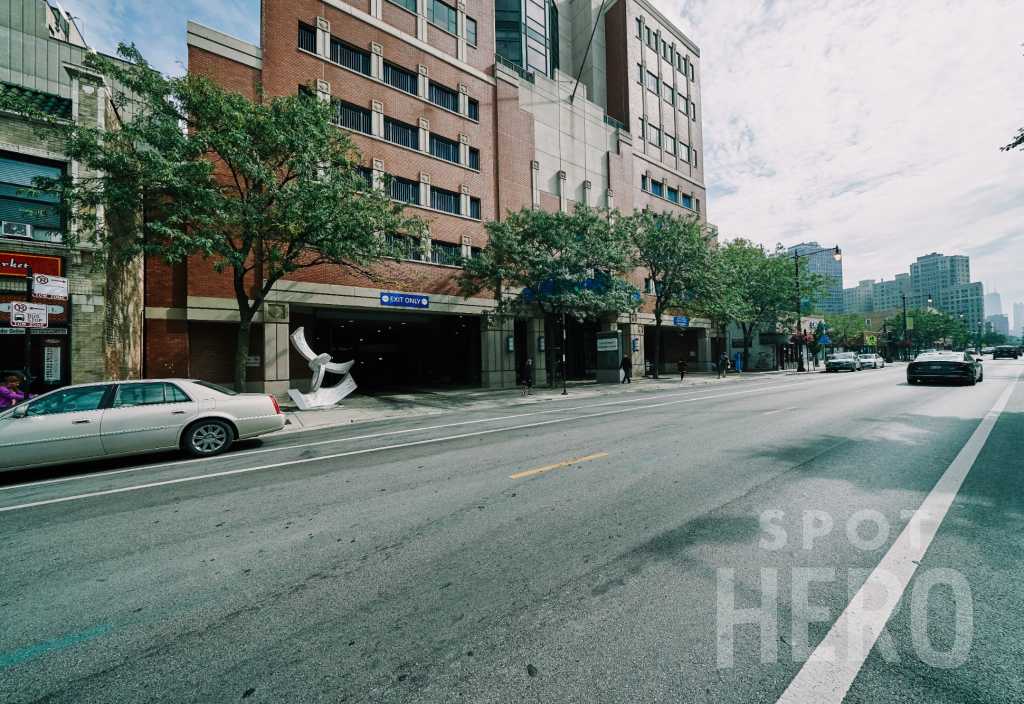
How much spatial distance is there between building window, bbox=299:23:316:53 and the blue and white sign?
38.2ft

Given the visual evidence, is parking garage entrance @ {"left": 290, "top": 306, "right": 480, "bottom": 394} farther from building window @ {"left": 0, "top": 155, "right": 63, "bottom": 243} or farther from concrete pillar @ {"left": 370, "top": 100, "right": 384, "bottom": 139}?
concrete pillar @ {"left": 370, "top": 100, "right": 384, "bottom": 139}

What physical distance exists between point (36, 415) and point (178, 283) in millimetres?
12723

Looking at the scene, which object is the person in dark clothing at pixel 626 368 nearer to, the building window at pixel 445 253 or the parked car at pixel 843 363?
the building window at pixel 445 253

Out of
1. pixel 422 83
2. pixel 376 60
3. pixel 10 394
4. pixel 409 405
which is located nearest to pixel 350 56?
pixel 376 60

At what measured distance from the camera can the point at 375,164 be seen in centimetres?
2088

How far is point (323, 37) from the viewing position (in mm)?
20031

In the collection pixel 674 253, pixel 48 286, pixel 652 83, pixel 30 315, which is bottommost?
pixel 30 315

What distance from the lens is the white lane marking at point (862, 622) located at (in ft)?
6.73

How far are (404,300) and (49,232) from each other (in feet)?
39.3

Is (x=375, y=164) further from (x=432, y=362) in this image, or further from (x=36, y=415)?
(x=36, y=415)

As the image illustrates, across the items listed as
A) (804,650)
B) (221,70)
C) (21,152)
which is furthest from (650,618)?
(221,70)

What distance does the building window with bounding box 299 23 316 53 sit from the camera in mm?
19703

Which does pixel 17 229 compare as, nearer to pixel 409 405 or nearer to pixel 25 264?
pixel 25 264

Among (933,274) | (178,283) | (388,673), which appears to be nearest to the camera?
(388,673)
